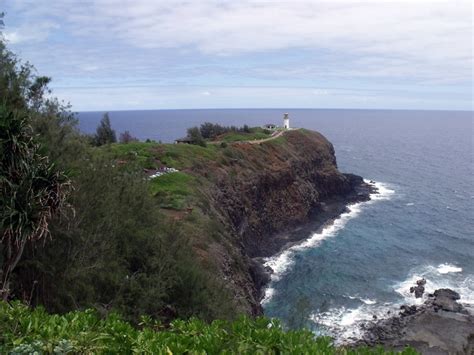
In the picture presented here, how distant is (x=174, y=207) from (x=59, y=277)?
74.5 feet

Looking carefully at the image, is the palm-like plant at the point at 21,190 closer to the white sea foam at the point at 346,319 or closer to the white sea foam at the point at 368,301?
the white sea foam at the point at 346,319

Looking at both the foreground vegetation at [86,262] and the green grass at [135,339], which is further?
the foreground vegetation at [86,262]

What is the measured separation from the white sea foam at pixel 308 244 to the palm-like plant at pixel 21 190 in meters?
30.7

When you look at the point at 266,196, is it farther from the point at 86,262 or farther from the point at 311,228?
the point at 86,262

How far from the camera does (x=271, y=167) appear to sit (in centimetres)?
7338

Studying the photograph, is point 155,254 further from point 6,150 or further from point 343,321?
point 343,321

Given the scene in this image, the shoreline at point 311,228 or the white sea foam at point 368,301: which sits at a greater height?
the shoreline at point 311,228

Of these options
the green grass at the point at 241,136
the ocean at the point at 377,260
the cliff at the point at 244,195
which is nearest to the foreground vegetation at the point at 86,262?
the cliff at the point at 244,195

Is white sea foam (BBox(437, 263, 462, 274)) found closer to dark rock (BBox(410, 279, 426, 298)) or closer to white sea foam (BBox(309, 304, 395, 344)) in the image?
dark rock (BBox(410, 279, 426, 298))

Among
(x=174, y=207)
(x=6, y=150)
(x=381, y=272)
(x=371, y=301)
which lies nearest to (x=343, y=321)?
(x=371, y=301)

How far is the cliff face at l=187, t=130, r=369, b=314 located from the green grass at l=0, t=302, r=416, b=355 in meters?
25.4

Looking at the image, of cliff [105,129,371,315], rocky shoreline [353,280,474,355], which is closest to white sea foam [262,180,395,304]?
cliff [105,129,371,315]

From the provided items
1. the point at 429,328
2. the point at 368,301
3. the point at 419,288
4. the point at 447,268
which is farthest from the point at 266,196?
the point at 429,328

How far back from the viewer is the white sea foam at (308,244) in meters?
49.9
